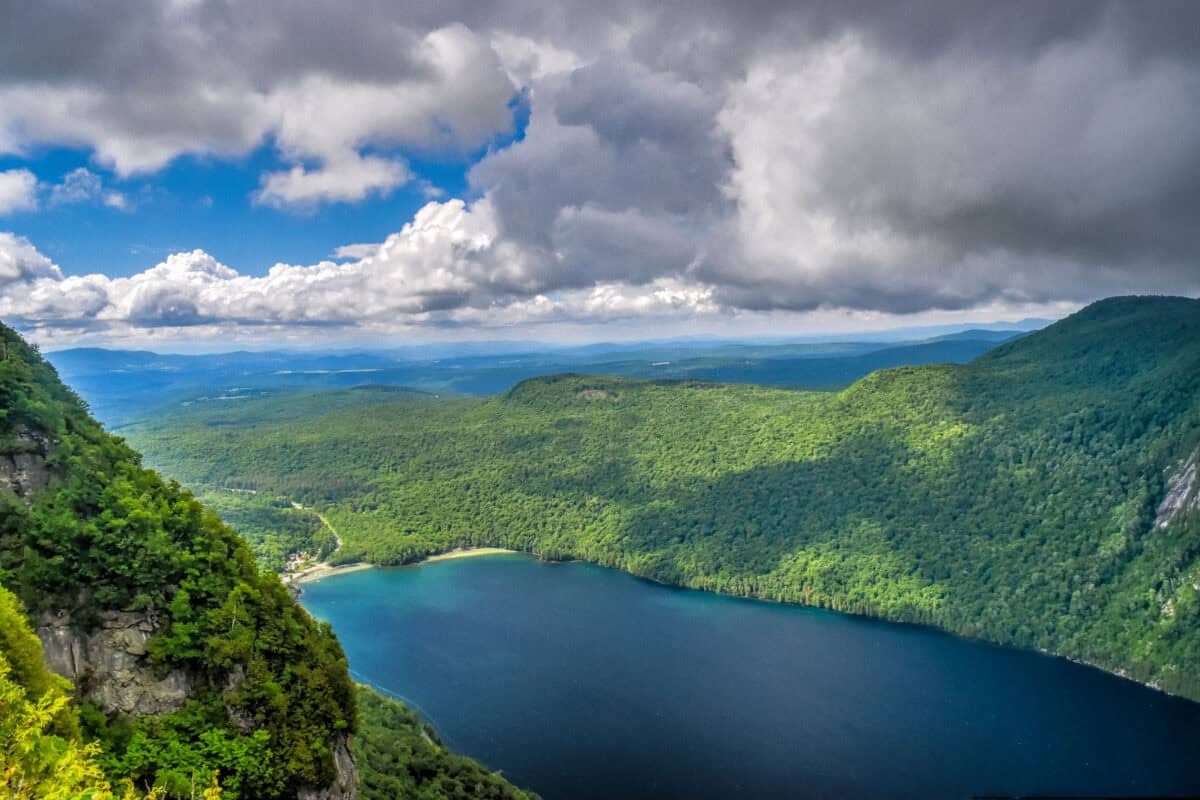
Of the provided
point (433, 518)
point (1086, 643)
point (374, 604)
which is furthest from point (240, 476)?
point (1086, 643)

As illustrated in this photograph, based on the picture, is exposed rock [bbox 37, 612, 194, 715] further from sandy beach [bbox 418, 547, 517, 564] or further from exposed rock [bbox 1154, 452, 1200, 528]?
exposed rock [bbox 1154, 452, 1200, 528]

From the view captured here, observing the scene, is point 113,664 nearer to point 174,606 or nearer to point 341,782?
point 174,606

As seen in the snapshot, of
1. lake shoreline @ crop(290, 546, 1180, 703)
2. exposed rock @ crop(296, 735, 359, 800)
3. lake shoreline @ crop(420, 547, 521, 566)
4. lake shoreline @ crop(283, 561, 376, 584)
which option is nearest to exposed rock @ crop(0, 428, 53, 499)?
exposed rock @ crop(296, 735, 359, 800)

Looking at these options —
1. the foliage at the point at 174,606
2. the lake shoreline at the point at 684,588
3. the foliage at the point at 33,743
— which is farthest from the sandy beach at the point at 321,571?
the foliage at the point at 33,743

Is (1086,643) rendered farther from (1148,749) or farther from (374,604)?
(374,604)

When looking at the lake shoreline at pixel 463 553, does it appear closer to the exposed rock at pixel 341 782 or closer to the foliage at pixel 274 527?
the foliage at pixel 274 527

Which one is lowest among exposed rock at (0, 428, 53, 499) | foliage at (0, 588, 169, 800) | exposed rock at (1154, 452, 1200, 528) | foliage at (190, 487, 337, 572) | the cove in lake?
the cove in lake
